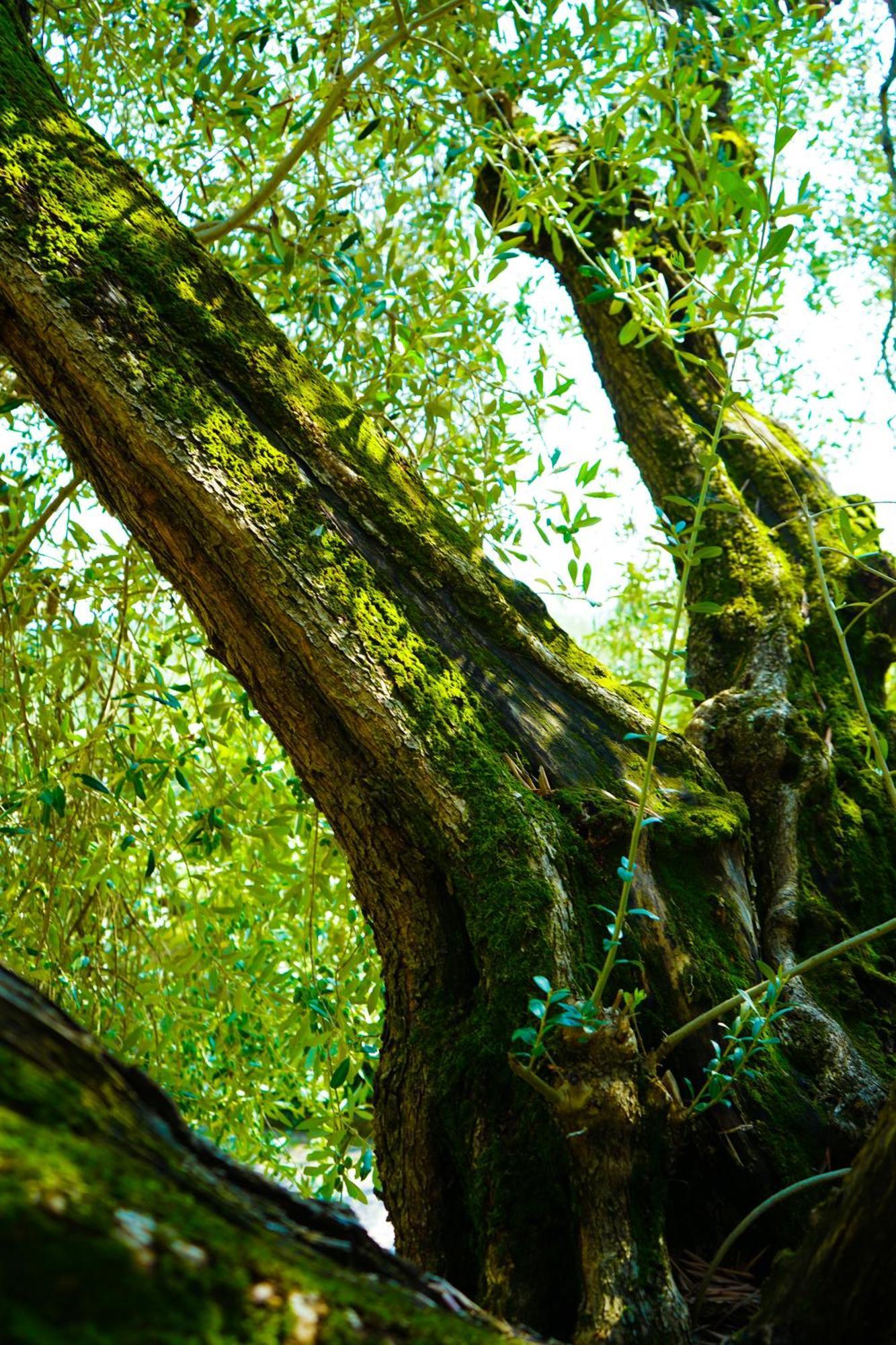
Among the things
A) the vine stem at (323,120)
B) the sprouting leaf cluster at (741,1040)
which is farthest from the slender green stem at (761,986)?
the vine stem at (323,120)

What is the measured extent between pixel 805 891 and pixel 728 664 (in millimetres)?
892

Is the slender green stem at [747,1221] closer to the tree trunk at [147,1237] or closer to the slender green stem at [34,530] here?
the tree trunk at [147,1237]

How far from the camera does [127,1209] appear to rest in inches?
32.1

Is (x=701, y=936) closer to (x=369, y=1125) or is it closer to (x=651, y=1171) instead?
(x=651, y=1171)

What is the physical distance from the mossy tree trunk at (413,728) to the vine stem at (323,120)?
2.26 feet

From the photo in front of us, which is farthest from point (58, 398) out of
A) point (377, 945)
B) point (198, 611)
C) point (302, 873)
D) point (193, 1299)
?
point (302, 873)

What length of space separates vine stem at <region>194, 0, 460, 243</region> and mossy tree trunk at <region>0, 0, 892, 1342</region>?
69 centimetres

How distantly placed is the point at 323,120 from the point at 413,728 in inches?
70.8

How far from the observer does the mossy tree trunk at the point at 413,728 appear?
184 cm

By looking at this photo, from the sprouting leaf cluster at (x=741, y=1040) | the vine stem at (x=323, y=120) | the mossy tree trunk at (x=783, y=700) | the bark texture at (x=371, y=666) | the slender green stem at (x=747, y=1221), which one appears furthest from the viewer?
the vine stem at (x=323, y=120)

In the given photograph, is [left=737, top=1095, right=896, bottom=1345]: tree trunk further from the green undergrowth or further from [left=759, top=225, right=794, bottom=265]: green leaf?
[left=759, top=225, right=794, bottom=265]: green leaf

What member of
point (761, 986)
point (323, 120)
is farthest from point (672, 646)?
point (323, 120)

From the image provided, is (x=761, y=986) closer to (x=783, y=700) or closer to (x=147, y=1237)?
(x=147, y=1237)

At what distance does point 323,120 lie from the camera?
2832mm
